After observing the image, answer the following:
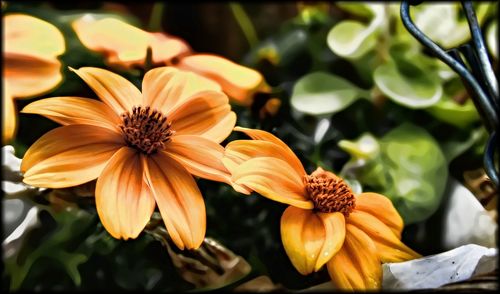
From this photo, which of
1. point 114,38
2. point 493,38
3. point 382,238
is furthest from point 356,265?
point 493,38

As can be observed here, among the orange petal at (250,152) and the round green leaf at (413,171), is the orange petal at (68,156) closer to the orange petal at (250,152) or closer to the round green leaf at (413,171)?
the orange petal at (250,152)

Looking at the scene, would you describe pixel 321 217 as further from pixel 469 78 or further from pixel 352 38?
pixel 352 38

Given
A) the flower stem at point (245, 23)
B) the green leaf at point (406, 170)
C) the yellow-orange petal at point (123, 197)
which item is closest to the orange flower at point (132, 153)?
the yellow-orange petal at point (123, 197)

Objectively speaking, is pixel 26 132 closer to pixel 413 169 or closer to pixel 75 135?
pixel 75 135

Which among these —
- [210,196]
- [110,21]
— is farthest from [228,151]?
[110,21]

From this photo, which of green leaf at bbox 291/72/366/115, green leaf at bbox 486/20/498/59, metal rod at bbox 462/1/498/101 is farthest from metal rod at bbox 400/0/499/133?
green leaf at bbox 486/20/498/59

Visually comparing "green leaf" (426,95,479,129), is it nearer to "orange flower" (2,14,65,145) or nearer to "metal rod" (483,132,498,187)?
"metal rod" (483,132,498,187)
